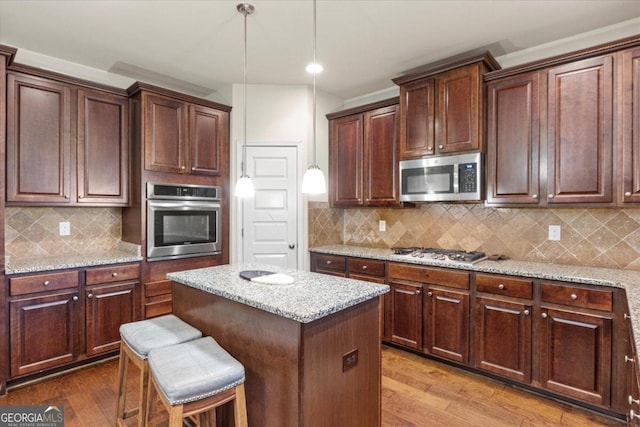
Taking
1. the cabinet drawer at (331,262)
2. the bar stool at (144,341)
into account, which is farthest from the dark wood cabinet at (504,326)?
the bar stool at (144,341)

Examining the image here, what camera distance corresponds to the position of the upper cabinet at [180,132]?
314 centimetres

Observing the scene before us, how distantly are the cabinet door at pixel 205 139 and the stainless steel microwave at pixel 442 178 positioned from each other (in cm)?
193

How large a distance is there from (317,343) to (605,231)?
244 cm

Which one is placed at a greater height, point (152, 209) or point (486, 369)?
point (152, 209)

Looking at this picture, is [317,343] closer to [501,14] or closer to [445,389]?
[445,389]

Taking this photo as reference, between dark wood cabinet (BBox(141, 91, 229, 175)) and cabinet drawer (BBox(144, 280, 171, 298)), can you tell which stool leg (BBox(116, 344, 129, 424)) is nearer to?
cabinet drawer (BBox(144, 280, 171, 298))

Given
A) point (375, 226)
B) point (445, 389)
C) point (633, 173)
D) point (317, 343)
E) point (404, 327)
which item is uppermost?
point (633, 173)

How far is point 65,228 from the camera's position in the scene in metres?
3.14

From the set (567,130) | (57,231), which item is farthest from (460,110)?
(57,231)

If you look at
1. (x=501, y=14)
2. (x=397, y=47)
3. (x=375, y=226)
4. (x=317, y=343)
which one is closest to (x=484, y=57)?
(x=501, y=14)

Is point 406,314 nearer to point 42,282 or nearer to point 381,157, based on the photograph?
point 381,157

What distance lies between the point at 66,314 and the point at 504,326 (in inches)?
133

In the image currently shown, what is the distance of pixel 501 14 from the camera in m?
2.37

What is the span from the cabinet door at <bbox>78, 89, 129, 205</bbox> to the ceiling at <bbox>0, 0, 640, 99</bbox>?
415mm
